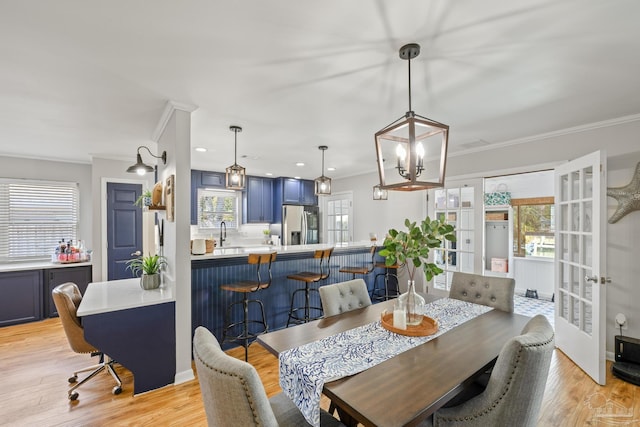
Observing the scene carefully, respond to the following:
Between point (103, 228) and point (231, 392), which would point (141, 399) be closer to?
point (231, 392)

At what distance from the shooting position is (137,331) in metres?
2.40

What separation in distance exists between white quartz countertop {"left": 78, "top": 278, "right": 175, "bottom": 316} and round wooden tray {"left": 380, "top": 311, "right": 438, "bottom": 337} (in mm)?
1868

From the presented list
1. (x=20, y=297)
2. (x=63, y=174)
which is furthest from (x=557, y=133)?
(x=20, y=297)

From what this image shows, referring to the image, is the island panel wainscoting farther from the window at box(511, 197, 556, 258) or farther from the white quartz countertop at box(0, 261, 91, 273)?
the window at box(511, 197, 556, 258)

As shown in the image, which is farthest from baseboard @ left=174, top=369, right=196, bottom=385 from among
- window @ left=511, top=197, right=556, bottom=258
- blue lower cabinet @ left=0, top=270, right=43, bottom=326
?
window @ left=511, top=197, right=556, bottom=258

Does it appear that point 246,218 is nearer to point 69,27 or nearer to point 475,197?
point 475,197

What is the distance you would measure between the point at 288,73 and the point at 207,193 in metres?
4.49

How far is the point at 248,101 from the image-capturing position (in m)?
2.55

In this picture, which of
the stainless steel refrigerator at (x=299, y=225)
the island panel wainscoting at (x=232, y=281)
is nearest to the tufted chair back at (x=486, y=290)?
the island panel wainscoting at (x=232, y=281)

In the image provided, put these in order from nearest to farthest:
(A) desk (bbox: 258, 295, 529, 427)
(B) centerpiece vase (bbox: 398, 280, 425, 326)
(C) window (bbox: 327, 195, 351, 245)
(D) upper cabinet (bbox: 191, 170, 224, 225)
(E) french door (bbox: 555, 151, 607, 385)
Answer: (A) desk (bbox: 258, 295, 529, 427) → (B) centerpiece vase (bbox: 398, 280, 425, 326) → (E) french door (bbox: 555, 151, 607, 385) → (D) upper cabinet (bbox: 191, 170, 224, 225) → (C) window (bbox: 327, 195, 351, 245)

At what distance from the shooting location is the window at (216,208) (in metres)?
5.91

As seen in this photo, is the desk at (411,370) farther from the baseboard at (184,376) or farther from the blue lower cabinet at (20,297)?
the blue lower cabinet at (20,297)

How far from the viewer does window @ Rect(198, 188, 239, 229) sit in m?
5.91

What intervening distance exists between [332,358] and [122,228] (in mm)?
4884
